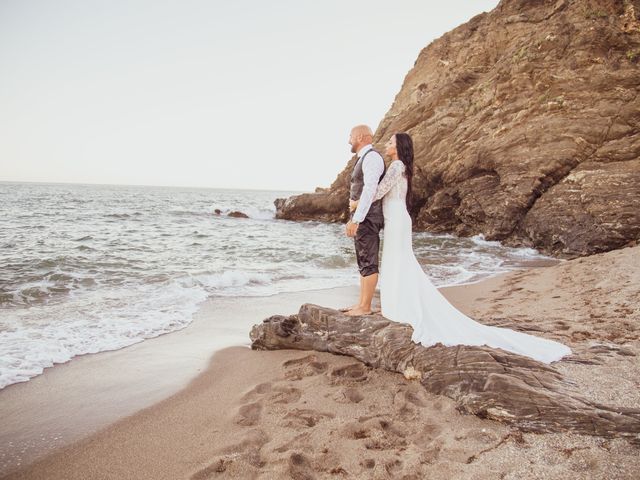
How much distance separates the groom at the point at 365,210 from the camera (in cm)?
457

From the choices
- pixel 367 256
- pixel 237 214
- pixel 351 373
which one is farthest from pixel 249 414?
pixel 237 214

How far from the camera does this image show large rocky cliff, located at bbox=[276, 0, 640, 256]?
49.0 feet

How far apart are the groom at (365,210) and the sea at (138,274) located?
3484 millimetres

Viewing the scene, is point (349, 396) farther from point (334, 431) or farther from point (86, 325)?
point (86, 325)

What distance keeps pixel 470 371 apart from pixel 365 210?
2.06 metres

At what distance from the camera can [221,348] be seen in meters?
5.48

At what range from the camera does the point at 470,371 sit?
11.3 ft

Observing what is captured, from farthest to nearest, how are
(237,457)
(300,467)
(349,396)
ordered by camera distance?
(349,396) → (237,457) → (300,467)

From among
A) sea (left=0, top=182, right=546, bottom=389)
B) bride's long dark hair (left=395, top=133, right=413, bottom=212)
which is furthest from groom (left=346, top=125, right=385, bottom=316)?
sea (left=0, top=182, right=546, bottom=389)

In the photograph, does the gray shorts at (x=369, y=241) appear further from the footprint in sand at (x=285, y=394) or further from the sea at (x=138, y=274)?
the sea at (x=138, y=274)

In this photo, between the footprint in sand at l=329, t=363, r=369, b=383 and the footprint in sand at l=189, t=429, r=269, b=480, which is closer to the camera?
the footprint in sand at l=189, t=429, r=269, b=480

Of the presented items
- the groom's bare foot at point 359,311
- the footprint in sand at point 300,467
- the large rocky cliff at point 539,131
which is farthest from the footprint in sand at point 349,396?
the large rocky cliff at point 539,131

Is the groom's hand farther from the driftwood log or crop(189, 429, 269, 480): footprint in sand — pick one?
crop(189, 429, 269, 480): footprint in sand

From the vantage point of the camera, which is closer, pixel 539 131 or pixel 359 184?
pixel 359 184
